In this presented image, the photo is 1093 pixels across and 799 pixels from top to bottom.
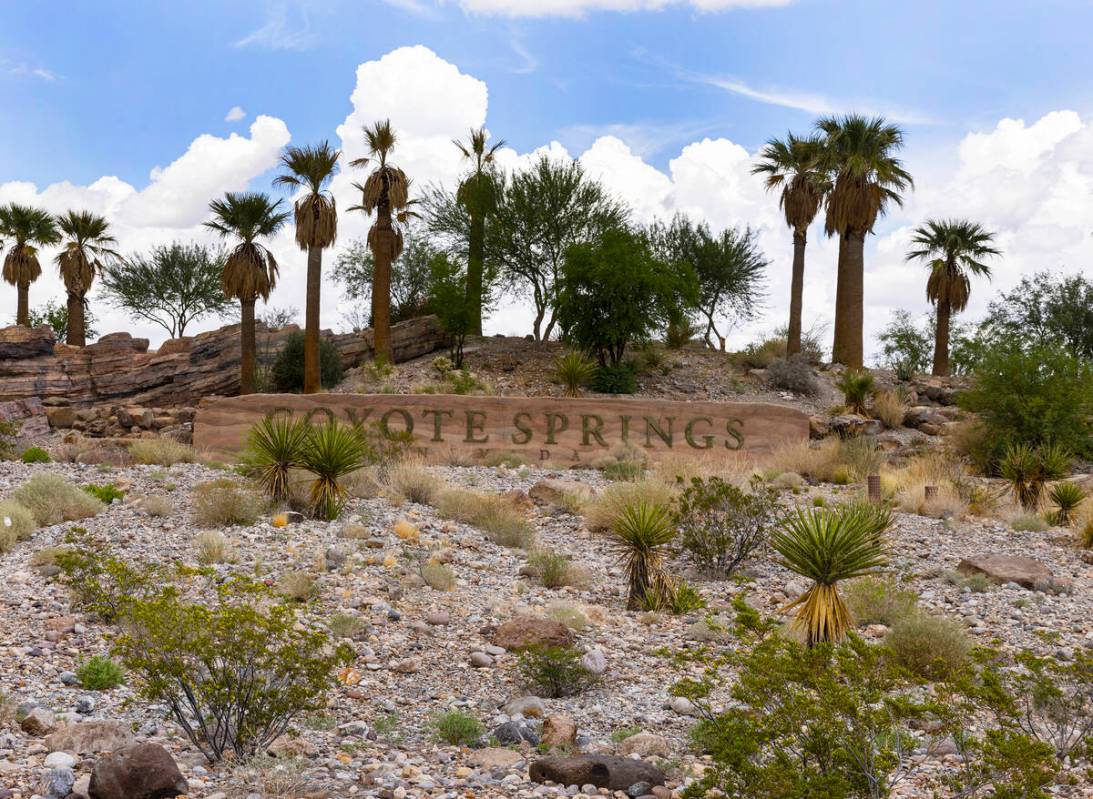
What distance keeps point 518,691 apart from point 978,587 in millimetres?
6356

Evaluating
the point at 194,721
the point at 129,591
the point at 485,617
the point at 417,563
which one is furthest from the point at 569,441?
the point at 194,721

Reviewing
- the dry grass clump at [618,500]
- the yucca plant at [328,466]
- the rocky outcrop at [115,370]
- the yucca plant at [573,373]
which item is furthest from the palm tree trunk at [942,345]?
the yucca plant at [328,466]

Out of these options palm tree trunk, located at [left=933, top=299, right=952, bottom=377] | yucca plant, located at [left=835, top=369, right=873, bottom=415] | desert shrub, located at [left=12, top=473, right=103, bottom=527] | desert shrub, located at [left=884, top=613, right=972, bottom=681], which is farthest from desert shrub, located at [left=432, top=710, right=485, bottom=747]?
palm tree trunk, located at [left=933, top=299, right=952, bottom=377]

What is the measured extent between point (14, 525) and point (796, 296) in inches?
1194

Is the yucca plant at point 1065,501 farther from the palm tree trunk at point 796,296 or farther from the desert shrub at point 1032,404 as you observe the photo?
the palm tree trunk at point 796,296

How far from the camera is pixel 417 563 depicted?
41.2ft

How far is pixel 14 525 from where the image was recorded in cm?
1324

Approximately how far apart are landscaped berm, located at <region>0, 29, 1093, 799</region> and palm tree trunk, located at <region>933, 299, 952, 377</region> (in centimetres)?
178

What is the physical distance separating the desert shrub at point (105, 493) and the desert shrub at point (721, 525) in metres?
8.07

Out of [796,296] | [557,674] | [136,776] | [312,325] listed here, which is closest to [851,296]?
[796,296]

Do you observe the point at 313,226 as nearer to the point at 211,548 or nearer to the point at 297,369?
the point at 297,369

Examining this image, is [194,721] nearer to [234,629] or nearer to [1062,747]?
[234,629]

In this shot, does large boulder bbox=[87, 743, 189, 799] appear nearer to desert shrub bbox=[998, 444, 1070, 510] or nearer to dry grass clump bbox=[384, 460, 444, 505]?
dry grass clump bbox=[384, 460, 444, 505]

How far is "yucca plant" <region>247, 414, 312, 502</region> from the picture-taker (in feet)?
49.3
